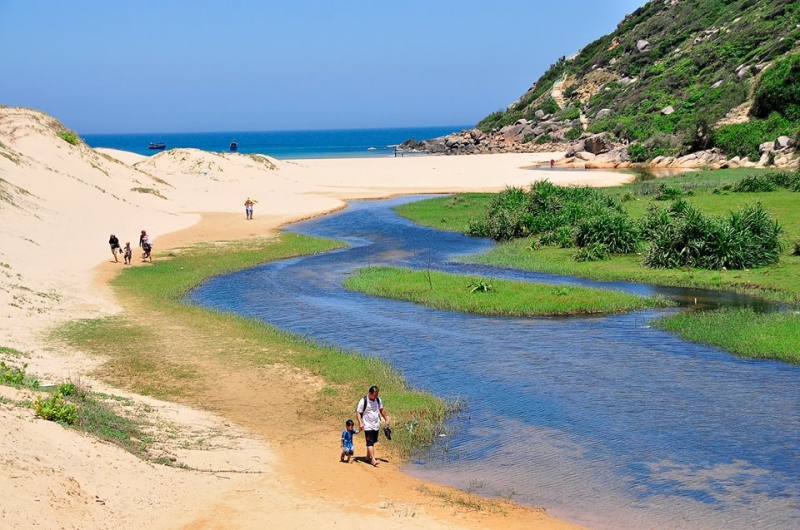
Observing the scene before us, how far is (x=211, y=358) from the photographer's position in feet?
71.7

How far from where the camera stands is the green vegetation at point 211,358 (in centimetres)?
1798

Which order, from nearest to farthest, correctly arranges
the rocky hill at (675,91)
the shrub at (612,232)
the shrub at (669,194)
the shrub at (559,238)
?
the shrub at (612,232) < the shrub at (559,238) < the shrub at (669,194) < the rocky hill at (675,91)

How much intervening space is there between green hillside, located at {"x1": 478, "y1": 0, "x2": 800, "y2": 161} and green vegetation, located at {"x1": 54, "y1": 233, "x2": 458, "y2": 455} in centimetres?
5684

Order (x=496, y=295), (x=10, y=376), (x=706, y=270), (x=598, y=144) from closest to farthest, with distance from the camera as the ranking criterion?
(x=10, y=376) → (x=496, y=295) → (x=706, y=270) → (x=598, y=144)

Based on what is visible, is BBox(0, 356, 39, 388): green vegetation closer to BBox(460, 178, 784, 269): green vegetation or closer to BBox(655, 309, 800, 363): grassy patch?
BBox(655, 309, 800, 363): grassy patch

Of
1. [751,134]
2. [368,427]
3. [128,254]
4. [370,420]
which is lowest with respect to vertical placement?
[368,427]

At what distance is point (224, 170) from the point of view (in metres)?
78.7

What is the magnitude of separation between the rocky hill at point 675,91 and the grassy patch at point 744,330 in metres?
46.6

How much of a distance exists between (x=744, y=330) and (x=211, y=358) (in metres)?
14.5

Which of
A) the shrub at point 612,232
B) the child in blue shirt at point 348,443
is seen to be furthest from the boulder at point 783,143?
the child in blue shirt at point 348,443

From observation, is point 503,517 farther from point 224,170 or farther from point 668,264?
point 224,170

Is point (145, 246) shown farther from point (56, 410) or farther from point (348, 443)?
point (348, 443)

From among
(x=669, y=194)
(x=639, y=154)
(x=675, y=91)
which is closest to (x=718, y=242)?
(x=669, y=194)

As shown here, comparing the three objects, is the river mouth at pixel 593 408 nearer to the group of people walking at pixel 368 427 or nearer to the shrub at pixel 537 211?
the group of people walking at pixel 368 427
